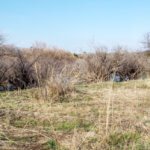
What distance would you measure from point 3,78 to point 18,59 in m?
1.30

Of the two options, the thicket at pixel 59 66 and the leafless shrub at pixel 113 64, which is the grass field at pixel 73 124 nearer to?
the thicket at pixel 59 66

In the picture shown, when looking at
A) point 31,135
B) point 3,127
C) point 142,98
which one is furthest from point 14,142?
point 142,98

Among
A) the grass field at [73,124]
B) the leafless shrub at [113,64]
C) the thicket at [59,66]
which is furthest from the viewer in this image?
the leafless shrub at [113,64]

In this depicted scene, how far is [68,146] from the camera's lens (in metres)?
2.74

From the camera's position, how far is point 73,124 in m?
3.63

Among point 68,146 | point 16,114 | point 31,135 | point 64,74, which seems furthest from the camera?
point 64,74

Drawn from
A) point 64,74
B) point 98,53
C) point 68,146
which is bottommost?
point 68,146

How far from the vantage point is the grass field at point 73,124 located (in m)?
2.86

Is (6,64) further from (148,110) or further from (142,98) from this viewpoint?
(148,110)

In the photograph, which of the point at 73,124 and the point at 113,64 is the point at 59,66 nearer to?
the point at 113,64

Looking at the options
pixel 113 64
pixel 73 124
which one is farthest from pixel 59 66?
pixel 73 124

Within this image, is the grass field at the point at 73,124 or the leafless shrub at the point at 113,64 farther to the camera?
the leafless shrub at the point at 113,64

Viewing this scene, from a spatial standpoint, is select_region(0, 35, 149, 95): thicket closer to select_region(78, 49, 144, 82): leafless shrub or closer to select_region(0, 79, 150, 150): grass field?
select_region(78, 49, 144, 82): leafless shrub

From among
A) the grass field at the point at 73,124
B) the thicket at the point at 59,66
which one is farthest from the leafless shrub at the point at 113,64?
the grass field at the point at 73,124
